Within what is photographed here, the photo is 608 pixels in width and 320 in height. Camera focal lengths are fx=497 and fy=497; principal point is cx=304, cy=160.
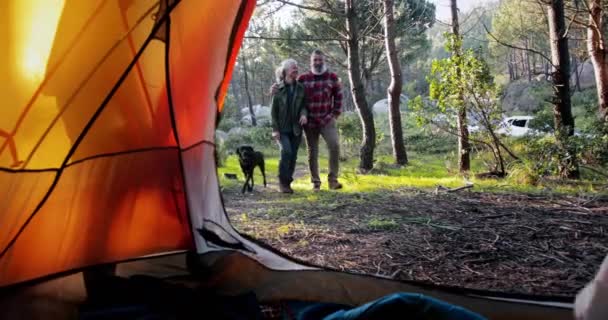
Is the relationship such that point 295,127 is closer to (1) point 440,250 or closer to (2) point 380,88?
(1) point 440,250

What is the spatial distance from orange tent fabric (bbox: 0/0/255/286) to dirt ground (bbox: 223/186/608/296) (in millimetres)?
902

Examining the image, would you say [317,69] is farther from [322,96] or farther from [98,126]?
[98,126]

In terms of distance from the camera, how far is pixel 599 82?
4.89 metres

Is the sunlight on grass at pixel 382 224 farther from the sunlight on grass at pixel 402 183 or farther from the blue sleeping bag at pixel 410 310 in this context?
the blue sleeping bag at pixel 410 310

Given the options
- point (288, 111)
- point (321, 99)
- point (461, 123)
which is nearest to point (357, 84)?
point (461, 123)

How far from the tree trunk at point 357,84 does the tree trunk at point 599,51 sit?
245 centimetres

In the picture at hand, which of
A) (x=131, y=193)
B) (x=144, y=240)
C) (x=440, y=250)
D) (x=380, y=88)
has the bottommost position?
(x=440, y=250)

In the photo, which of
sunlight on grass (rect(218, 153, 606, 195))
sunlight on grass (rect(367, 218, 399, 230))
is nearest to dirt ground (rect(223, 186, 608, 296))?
sunlight on grass (rect(367, 218, 399, 230))

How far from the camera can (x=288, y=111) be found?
4277 mm

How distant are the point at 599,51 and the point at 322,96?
111 inches

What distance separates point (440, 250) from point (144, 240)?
4.81ft

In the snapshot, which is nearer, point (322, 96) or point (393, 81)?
point (322, 96)

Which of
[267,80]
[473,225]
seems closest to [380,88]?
[267,80]

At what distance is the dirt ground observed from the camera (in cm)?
217
